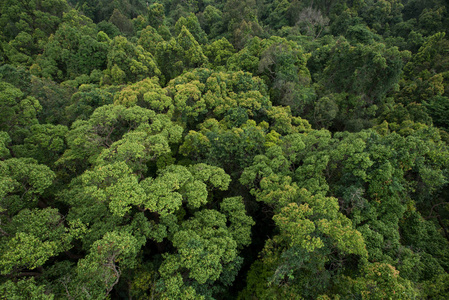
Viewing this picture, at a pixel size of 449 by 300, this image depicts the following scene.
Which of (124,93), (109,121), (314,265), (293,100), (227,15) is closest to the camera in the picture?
(314,265)

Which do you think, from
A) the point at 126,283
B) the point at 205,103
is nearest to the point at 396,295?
the point at 126,283

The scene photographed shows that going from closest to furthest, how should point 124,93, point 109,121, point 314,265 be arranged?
point 314,265
point 109,121
point 124,93

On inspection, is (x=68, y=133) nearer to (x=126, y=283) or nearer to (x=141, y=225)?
(x=141, y=225)

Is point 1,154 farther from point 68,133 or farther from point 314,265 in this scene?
point 314,265

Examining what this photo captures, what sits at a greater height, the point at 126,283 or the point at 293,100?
the point at 293,100

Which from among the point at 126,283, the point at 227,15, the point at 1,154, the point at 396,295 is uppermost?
the point at 227,15

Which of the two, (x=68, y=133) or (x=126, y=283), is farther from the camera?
(x=68, y=133)
